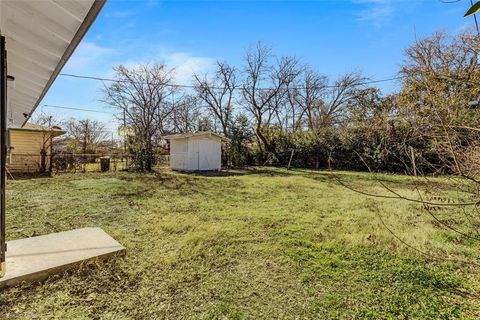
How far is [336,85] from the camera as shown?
24.0 metres

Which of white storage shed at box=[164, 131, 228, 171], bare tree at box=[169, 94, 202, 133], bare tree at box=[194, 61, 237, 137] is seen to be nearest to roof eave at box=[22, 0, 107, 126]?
white storage shed at box=[164, 131, 228, 171]

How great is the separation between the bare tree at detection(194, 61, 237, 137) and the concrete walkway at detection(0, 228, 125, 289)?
18255mm

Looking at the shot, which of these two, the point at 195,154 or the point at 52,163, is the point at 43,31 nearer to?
the point at 195,154

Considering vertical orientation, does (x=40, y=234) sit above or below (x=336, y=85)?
below

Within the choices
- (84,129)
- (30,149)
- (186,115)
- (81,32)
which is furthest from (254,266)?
(84,129)

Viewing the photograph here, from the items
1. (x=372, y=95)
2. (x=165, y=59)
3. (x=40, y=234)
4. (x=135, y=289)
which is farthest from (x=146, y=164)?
(x=372, y=95)

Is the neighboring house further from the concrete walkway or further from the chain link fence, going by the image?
the concrete walkway

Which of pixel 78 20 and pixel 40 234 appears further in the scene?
pixel 40 234

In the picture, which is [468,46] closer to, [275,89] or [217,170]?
[217,170]

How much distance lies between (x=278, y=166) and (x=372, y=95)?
900 centimetres

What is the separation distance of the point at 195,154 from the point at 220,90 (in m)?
8.40

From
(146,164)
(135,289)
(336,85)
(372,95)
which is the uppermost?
(336,85)

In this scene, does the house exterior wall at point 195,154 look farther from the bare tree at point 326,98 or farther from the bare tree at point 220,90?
the bare tree at point 326,98

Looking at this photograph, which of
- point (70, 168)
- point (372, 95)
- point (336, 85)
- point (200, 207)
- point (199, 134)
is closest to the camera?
point (200, 207)
